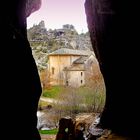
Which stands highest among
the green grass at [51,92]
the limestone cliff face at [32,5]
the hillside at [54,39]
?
the hillside at [54,39]

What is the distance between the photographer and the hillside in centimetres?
6850

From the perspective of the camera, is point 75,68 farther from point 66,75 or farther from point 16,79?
point 16,79

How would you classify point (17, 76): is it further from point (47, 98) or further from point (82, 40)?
point (82, 40)

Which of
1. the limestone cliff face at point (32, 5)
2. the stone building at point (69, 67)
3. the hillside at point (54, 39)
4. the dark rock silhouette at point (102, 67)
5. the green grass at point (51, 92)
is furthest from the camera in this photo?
the hillside at point (54, 39)

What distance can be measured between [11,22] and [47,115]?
19.3 metres

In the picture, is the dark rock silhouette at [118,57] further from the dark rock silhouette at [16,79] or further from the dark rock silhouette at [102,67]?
the dark rock silhouette at [16,79]

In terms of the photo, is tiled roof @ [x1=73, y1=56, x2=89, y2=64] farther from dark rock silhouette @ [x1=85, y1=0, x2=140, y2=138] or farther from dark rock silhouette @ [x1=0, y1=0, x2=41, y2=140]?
dark rock silhouette @ [x1=0, y1=0, x2=41, y2=140]

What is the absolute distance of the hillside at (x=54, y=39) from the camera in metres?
68.5

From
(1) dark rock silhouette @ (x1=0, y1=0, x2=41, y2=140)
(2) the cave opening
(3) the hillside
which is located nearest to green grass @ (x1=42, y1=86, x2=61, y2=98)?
(2) the cave opening

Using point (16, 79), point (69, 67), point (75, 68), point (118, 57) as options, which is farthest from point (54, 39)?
point (16, 79)

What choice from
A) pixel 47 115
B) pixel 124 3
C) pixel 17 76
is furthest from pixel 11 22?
pixel 47 115

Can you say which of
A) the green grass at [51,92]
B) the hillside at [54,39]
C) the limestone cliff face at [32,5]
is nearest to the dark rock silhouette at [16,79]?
the limestone cliff face at [32,5]

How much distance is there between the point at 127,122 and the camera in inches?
497

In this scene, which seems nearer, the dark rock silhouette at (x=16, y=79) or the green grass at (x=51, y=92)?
the dark rock silhouette at (x=16, y=79)
